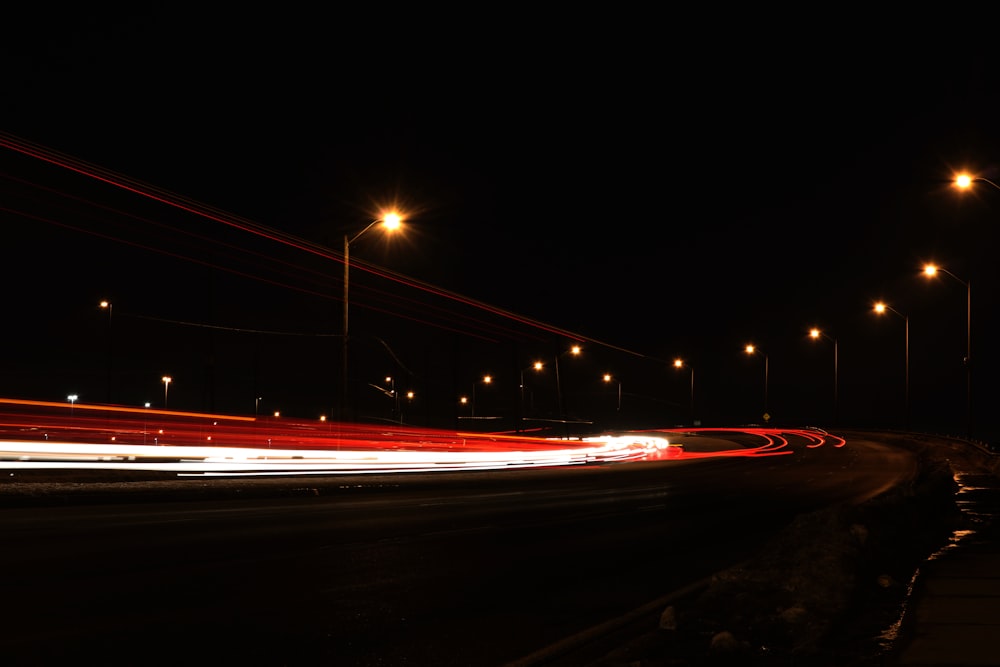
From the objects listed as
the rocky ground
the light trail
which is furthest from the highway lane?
the light trail

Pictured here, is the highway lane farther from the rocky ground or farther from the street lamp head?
the street lamp head

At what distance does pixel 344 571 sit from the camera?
481 inches

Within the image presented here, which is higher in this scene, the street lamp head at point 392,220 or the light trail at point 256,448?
the street lamp head at point 392,220

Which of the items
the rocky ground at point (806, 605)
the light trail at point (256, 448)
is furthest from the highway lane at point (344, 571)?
the light trail at point (256, 448)

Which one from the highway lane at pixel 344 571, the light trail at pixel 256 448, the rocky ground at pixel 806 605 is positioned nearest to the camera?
the rocky ground at pixel 806 605

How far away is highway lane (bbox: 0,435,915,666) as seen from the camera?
27.6 feet

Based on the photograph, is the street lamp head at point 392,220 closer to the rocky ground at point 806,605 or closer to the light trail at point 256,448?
the light trail at point 256,448

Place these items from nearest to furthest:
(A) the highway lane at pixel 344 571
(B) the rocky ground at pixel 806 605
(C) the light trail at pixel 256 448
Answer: (B) the rocky ground at pixel 806 605 < (A) the highway lane at pixel 344 571 < (C) the light trail at pixel 256 448

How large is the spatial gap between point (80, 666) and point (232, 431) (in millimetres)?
32084

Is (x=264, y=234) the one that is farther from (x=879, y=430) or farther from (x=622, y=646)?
(x=879, y=430)

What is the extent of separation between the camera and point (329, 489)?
87.9ft

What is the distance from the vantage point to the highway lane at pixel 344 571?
27.6ft

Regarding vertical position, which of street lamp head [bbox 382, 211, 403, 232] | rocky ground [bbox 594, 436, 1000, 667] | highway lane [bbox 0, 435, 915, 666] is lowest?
highway lane [bbox 0, 435, 915, 666]

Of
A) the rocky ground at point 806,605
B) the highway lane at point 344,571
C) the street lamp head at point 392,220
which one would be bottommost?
the highway lane at point 344,571
